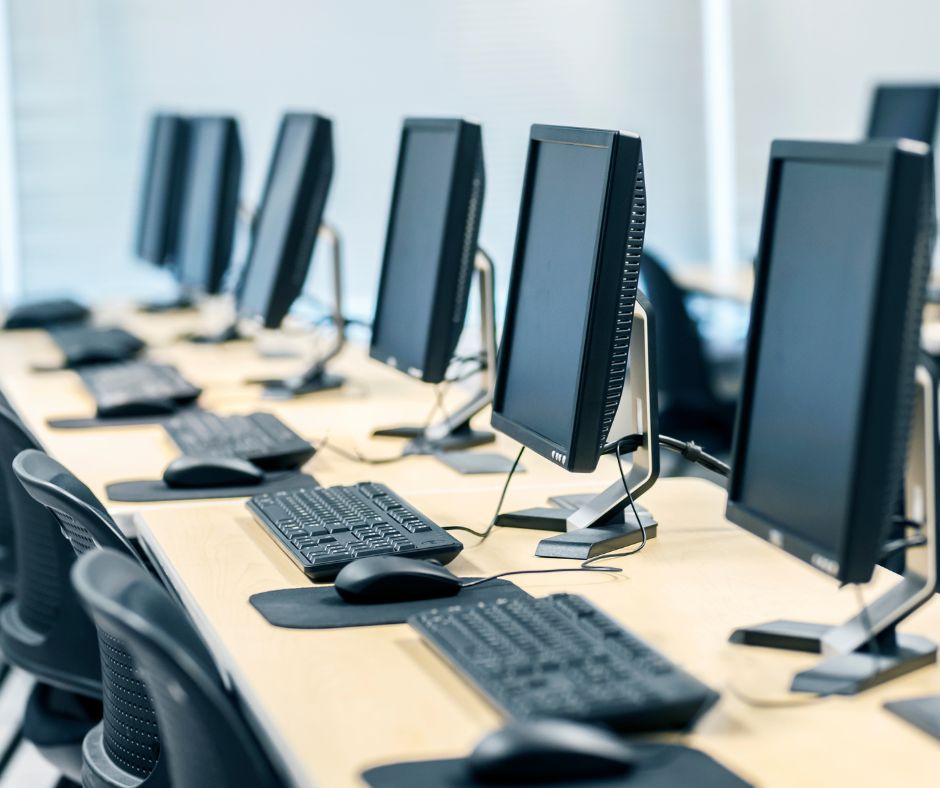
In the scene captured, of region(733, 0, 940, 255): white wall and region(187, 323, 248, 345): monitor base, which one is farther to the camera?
region(733, 0, 940, 255): white wall

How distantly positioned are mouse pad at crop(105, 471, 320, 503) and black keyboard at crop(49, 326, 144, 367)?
1.24m

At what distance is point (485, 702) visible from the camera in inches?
48.6

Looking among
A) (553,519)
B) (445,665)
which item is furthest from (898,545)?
(553,519)

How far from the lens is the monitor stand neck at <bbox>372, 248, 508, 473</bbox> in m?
2.25

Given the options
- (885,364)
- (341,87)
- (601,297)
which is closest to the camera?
(885,364)

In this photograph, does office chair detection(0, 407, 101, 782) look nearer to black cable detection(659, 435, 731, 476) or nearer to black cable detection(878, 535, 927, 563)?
black cable detection(659, 435, 731, 476)

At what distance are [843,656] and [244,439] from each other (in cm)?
128

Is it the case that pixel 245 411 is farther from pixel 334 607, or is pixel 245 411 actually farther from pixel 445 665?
pixel 445 665

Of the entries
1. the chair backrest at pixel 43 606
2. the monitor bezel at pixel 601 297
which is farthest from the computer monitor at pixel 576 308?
the chair backrest at pixel 43 606

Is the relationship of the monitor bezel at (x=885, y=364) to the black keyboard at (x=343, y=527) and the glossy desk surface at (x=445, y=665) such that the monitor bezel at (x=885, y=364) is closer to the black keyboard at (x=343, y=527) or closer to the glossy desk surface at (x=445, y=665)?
the glossy desk surface at (x=445, y=665)

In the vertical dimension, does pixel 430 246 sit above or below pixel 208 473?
above

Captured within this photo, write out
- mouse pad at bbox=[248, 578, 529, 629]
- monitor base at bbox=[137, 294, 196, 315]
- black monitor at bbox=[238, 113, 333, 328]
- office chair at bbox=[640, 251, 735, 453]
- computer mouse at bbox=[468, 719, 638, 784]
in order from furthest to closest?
1. monitor base at bbox=[137, 294, 196, 315]
2. office chair at bbox=[640, 251, 735, 453]
3. black monitor at bbox=[238, 113, 333, 328]
4. mouse pad at bbox=[248, 578, 529, 629]
5. computer mouse at bbox=[468, 719, 638, 784]

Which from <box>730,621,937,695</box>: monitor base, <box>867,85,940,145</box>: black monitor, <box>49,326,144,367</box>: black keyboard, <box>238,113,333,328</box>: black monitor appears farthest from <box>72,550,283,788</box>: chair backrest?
<box>867,85,940,145</box>: black monitor

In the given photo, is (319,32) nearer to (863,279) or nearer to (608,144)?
(608,144)
